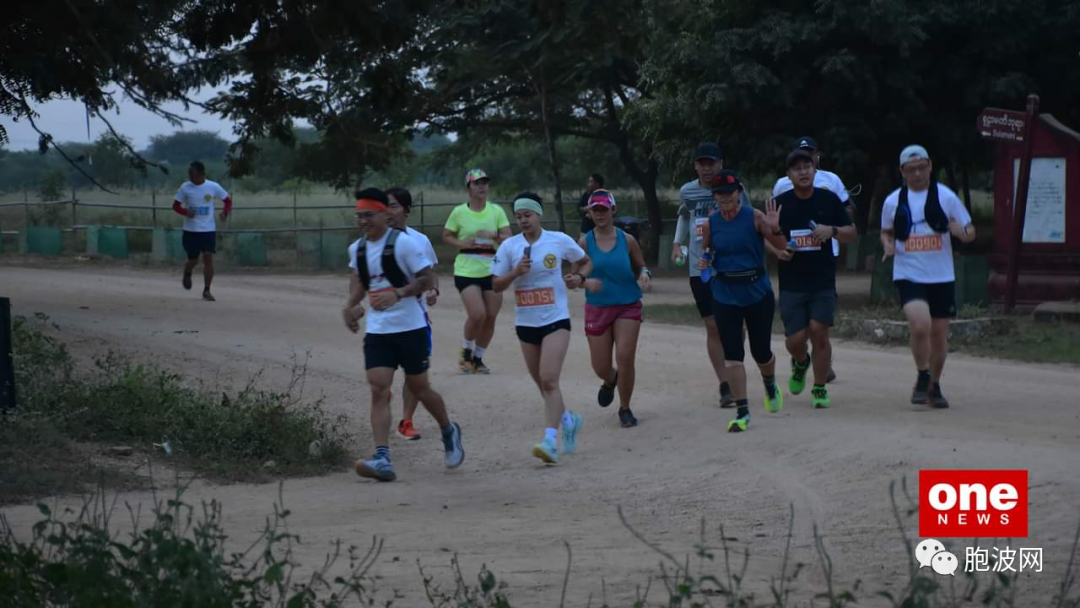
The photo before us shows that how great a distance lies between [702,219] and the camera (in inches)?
417

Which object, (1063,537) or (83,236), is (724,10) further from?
(83,236)

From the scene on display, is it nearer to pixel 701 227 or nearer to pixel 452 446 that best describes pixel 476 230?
pixel 701 227

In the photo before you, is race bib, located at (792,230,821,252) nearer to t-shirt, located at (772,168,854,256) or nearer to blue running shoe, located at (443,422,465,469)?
t-shirt, located at (772,168,854,256)

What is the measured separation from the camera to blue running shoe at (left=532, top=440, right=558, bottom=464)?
9.52m

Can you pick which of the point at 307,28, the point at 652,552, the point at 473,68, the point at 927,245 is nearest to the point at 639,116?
the point at 473,68

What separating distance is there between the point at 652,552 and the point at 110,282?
1727cm

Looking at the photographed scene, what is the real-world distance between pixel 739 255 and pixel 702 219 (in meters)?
0.56

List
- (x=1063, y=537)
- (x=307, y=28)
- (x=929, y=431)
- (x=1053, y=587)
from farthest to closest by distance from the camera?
(x=929, y=431), (x=307, y=28), (x=1063, y=537), (x=1053, y=587)

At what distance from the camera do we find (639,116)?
2338 centimetres

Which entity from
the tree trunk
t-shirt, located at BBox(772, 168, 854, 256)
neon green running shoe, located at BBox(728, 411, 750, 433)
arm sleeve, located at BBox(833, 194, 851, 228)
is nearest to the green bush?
neon green running shoe, located at BBox(728, 411, 750, 433)

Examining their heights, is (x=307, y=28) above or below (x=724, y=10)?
below

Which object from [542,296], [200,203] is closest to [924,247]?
[542,296]

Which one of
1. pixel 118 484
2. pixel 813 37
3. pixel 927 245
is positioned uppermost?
pixel 813 37

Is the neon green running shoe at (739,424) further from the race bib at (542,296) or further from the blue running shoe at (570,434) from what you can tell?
the race bib at (542,296)
